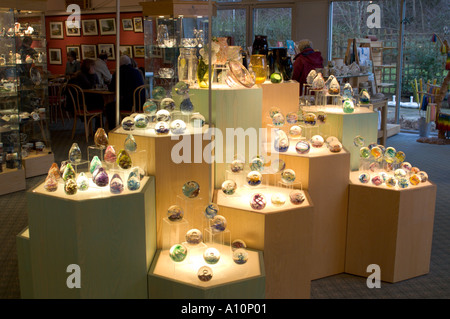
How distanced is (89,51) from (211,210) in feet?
33.8

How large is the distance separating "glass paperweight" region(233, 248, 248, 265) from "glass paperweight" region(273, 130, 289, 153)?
3.29 feet

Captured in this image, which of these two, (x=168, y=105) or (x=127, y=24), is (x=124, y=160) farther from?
(x=127, y=24)

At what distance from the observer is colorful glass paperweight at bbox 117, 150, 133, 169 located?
2.94m

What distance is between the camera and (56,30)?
12695mm

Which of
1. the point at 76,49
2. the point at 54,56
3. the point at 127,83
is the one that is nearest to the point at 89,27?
the point at 76,49

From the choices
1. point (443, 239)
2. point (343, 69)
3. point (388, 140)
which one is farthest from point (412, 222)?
point (388, 140)

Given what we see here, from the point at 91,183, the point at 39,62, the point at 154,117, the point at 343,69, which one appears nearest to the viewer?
the point at 91,183

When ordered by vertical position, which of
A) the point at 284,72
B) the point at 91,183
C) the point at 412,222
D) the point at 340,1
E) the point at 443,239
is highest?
the point at 340,1

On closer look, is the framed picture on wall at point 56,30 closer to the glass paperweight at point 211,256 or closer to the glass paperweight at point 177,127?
the glass paperweight at point 177,127

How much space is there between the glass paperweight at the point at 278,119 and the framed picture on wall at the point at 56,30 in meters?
10.2

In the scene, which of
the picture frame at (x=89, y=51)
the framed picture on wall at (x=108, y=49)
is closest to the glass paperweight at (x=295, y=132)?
the framed picture on wall at (x=108, y=49)

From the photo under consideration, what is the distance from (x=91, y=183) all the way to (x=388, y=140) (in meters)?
6.98
